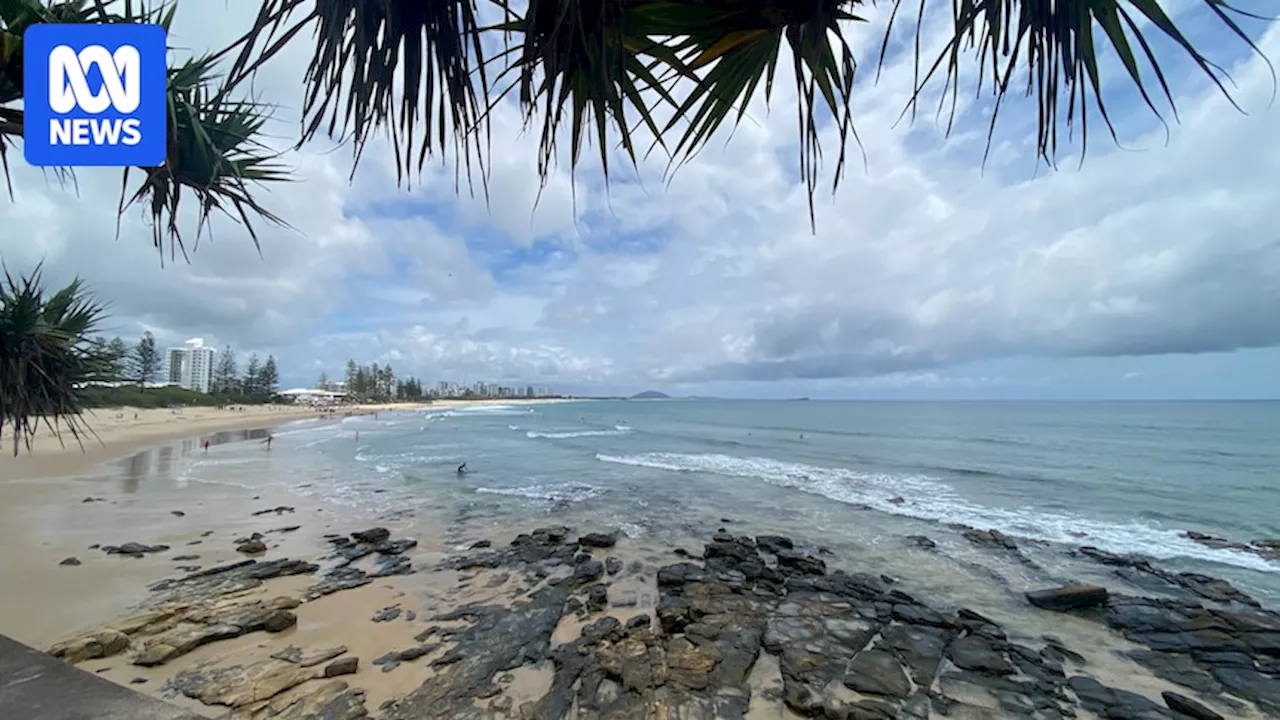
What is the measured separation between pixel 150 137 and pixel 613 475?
63.0ft

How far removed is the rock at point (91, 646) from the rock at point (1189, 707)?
37.0ft

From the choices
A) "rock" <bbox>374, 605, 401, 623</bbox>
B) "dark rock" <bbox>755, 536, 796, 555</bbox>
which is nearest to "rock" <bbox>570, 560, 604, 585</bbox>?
"rock" <bbox>374, 605, 401, 623</bbox>

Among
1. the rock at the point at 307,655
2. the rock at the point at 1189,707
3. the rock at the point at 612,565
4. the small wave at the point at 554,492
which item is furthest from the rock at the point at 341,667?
the small wave at the point at 554,492

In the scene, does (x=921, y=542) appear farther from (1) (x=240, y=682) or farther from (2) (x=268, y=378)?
(2) (x=268, y=378)

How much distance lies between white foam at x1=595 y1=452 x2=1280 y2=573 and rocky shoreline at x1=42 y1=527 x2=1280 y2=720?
2.90m

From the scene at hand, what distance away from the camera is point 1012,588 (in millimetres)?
9086

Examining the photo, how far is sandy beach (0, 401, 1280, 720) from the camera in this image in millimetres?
5328

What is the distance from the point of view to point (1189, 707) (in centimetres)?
554

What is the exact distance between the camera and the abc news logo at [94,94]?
8.59 ft

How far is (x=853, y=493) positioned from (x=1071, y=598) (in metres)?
9.65

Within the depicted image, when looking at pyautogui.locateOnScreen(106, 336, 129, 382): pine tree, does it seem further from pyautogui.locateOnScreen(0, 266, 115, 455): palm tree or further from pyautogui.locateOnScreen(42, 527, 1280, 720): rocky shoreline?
Result: pyautogui.locateOnScreen(42, 527, 1280, 720): rocky shoreline

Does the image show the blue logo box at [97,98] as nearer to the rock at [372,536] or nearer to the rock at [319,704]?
the rock at [319,704]

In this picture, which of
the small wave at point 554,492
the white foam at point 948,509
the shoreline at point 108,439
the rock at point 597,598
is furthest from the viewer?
the shoreline at point 108,439

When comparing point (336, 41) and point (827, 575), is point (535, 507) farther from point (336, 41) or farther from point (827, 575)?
point (336, 41)
